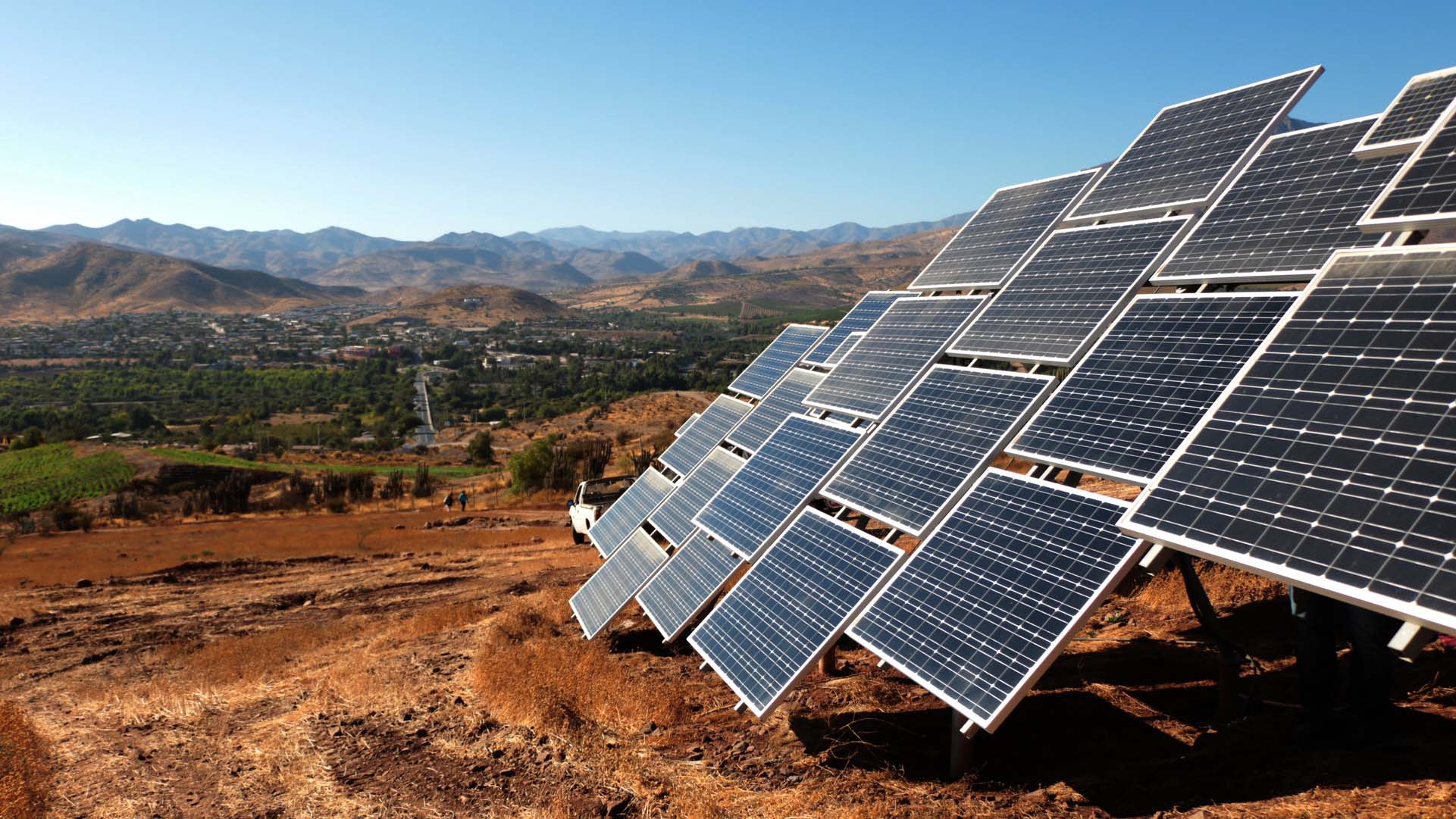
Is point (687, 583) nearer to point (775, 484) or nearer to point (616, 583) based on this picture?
point (775, 484)

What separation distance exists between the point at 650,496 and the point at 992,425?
11481mm

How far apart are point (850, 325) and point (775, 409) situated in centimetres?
402

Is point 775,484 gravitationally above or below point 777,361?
below

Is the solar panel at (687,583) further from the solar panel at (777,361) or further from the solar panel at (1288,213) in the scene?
the solar panel at (1288,213)

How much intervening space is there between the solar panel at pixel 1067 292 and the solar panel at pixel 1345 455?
395 centimetres

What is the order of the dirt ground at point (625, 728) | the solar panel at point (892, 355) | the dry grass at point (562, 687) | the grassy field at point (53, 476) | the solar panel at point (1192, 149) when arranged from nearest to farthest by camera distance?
the dirt ground at point (625, 728)
the dry grass at point (562, 687)
the solar panel at point (1192, 149)
the solar panel at point (892, 355)
the grassy field at point (53, 476)

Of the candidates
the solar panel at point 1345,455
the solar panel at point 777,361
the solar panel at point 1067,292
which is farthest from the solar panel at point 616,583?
the solar panel at point 1345,455

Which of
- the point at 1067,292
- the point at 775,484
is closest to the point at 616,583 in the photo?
the point at 775,484

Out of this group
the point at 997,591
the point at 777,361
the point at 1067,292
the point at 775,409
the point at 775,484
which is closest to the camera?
the point at 997,591

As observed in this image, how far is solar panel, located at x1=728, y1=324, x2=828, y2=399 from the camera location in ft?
76.4

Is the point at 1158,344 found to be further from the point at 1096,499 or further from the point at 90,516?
the point at 90,516

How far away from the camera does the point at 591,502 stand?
28.9m

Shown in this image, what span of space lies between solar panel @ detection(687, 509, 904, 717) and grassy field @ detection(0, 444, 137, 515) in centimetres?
5198

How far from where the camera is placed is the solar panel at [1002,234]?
17.5 m
